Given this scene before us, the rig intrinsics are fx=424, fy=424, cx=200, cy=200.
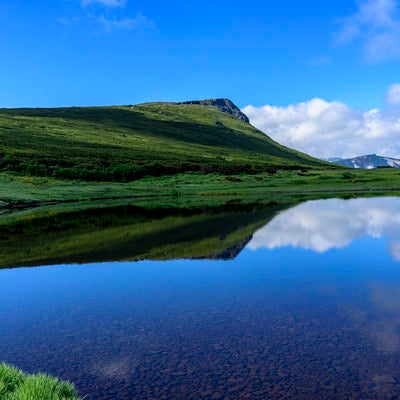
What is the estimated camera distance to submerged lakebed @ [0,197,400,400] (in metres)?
11.1

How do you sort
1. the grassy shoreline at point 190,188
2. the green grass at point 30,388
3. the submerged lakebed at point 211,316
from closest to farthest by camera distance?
the green grass at point 30,388, the submerged lakebed at point 211,316, the grassy shoreline at point 190,188

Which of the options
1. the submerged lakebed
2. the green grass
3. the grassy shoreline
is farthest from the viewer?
the grassy shoreline

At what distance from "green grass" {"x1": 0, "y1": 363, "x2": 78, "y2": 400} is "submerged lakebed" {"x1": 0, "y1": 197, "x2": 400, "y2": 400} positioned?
200cm

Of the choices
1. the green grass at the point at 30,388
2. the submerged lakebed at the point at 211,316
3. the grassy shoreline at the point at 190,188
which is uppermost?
the grassy shoreline at the point at 190,188

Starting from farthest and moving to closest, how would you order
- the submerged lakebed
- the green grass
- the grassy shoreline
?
the grassy shoreline → the submerged lakebed → the green grass

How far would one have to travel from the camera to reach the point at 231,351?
509 inches

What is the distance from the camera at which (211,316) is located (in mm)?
16281

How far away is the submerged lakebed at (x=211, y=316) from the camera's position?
11.1 m

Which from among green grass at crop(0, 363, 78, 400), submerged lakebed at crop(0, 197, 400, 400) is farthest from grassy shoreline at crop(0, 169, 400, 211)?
green grass at crop(0, 363, 78, 400)

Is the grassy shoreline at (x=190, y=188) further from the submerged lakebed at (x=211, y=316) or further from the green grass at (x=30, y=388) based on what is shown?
the green grass at (x=30, y=388)

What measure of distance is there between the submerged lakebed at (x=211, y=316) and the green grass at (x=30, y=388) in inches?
78.7

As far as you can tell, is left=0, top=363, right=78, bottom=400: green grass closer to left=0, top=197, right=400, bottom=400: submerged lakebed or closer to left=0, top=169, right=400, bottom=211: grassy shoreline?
left=0, top=197, right=400, bottom=400: submerged lakebed

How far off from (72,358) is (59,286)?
9917 mm

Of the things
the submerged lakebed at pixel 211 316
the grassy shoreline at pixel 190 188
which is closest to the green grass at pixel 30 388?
the submerged lakebed at pixel 211 316
